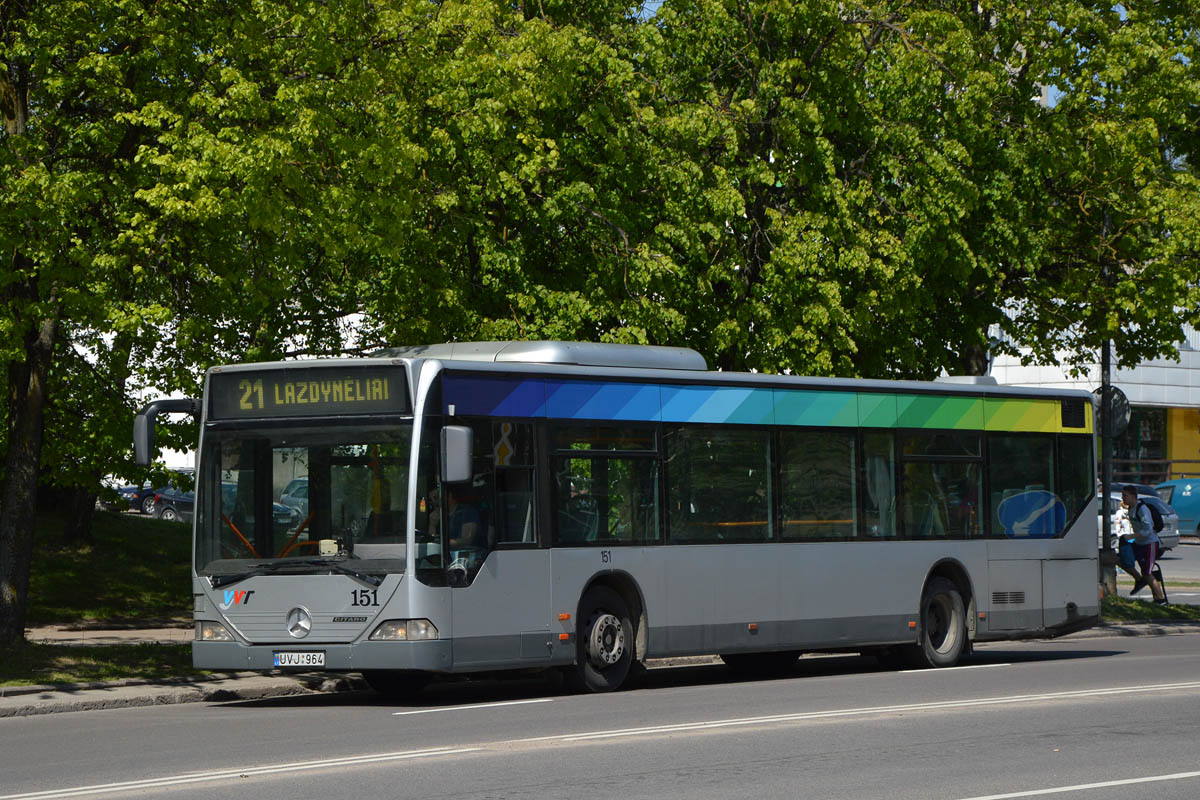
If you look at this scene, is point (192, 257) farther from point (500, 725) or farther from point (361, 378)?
point (500, 725)

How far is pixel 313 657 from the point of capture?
48.1 ft

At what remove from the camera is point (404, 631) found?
1438 cm

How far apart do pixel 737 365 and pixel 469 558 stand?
1079 cm

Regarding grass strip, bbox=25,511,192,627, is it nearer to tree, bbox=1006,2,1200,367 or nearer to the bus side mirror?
the bus side mirror

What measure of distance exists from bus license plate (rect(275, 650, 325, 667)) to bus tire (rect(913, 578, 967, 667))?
302 inches

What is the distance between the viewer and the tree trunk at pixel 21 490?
18.3 metres

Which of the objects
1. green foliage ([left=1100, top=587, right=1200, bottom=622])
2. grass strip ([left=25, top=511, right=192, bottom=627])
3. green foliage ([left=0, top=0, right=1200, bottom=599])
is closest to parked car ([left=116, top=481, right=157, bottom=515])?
grass strip ([left=25, top=511, right=192, bottom=627])

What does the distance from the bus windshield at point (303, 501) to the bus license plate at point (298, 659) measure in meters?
0.70

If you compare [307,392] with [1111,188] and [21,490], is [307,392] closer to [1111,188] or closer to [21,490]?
[21,490]

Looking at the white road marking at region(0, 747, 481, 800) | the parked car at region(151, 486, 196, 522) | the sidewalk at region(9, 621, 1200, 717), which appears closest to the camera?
the white road marking at region(0, 747, 481, 800)

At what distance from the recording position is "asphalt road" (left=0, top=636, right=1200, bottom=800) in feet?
31.4


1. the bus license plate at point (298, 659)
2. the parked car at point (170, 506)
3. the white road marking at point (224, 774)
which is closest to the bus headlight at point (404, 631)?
the bus license plate at point (298, 659)

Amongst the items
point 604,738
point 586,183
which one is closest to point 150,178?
point 586,183

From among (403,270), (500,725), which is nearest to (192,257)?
(403,270)
